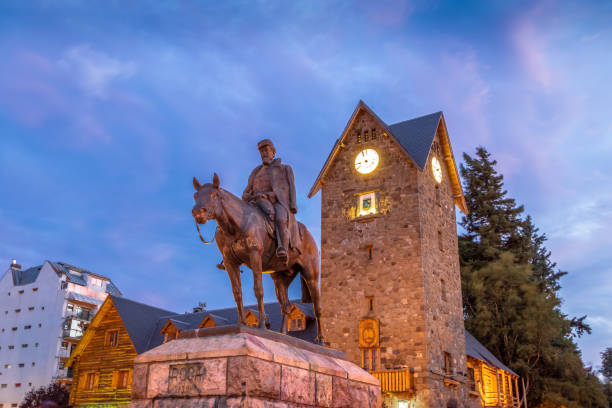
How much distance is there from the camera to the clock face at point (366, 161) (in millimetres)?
30384

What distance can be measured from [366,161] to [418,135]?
3291 millimetres

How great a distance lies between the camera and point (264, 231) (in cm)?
830

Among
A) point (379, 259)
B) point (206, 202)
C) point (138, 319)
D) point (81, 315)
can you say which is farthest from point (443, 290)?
point (81, 315)

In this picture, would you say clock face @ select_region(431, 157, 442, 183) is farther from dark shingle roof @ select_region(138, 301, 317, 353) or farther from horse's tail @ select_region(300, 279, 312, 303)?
horse's tail @ select_region(300, 279, 312, 303)

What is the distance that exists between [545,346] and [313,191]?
1888cm

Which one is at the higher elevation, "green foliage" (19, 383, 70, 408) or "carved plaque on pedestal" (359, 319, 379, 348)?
"carved plaque on pedestal" (359, 319, 379, 348)

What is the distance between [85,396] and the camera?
32.9 m

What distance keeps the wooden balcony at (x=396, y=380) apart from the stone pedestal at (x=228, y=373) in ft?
61.8

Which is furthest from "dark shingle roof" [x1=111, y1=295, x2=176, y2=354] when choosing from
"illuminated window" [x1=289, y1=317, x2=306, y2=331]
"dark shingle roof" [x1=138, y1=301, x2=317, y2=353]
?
"illuminated window" [x1=289, y1=317, x2=306, y2=331]

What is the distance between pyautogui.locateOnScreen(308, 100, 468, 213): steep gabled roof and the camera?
30112mm

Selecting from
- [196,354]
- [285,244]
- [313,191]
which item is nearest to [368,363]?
[313,191]

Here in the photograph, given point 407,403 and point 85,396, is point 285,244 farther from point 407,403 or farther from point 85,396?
point 85,396

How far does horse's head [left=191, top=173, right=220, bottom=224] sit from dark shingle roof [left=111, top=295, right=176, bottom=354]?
26.7 metres

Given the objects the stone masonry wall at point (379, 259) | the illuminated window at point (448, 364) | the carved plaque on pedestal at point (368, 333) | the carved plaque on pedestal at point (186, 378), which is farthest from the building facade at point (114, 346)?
the carved plaque on pedestal at point (186, 378)
